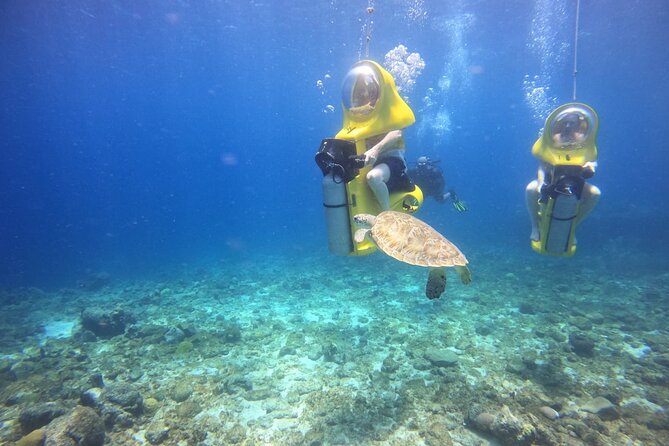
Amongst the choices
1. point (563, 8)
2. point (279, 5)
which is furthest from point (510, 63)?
point (279, 5)

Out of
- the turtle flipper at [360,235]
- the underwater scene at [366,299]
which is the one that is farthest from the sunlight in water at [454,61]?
the turtle flipper at [360,235]

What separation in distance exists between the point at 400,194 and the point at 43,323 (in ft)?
45.1

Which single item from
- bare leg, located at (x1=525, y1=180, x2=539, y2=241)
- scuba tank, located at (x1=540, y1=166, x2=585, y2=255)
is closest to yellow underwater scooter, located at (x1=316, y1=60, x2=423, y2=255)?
scuba tank, located at (x1=540, y1=166, x2=585, y2=255)

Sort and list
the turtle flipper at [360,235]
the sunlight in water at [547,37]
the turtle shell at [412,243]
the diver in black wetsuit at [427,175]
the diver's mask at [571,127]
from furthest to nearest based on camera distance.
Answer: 1. the sunlight in water at [547,37]
2. the diver in black wetsuit at [427,175]
3. the diver's mask at [571,127]
4. the turtle flipper at [360,235]
5. the turtle shell at [412,243]

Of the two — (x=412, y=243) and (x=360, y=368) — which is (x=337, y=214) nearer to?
(x=412, y=243)

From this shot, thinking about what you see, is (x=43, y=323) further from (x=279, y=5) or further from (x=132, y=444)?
(x=279, y=5)

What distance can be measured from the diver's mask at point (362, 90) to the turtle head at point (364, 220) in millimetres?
1702

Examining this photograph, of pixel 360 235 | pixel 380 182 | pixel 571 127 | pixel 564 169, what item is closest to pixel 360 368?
pixel 360 235

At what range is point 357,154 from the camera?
4.59 m

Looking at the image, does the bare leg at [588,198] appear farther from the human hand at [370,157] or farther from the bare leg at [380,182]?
the human hand at [370,157]

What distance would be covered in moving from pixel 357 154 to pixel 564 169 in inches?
130

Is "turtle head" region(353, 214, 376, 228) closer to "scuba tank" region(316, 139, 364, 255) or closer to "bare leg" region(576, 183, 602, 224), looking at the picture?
"scuba tank" region(316, 139, 364, 255)

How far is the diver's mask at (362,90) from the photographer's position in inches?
189

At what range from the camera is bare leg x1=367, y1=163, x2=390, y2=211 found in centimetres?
440
